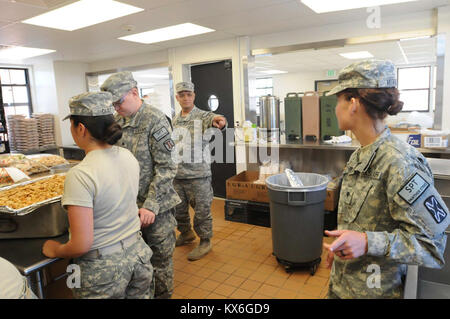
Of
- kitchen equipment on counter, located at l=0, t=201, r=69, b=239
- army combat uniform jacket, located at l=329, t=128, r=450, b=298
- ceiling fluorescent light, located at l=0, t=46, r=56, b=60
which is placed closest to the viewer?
army combat uniform jacket, located at l=329, t=128, r=450, b=298

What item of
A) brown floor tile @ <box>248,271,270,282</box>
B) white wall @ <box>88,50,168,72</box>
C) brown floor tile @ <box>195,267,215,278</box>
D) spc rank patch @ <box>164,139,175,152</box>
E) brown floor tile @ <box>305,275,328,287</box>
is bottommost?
brown floor tile @ <box>305,275,328,287</box>

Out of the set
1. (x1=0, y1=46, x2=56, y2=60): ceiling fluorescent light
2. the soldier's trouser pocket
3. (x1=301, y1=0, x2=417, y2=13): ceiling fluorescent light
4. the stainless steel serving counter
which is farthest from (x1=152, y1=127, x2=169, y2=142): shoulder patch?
(x1=0, y1=46, x2=56, y2=60): ceiling fluorescent light

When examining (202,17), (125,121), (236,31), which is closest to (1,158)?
(125,121)

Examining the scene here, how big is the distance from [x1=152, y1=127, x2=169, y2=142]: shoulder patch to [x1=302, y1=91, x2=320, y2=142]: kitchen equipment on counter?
2.36 m

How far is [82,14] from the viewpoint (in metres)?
3.29

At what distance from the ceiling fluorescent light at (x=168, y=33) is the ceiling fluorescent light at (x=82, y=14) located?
0.80m

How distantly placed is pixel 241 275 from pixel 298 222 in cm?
72

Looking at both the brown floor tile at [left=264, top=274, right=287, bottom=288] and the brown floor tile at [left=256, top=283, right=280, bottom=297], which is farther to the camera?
the brown floor tile at [left=264, top=274, right=287, bottom=288]

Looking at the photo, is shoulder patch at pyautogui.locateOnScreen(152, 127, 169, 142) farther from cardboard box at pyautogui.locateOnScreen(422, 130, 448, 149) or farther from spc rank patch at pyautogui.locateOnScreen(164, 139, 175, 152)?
cardboard box at pyautogui.locateOnScreen(422, 130, 448, 149)

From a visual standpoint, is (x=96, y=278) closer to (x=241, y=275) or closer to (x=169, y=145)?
(x=169, y=145)

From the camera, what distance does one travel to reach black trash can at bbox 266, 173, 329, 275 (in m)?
2.81

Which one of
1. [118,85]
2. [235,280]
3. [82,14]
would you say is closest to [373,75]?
[118,85]
